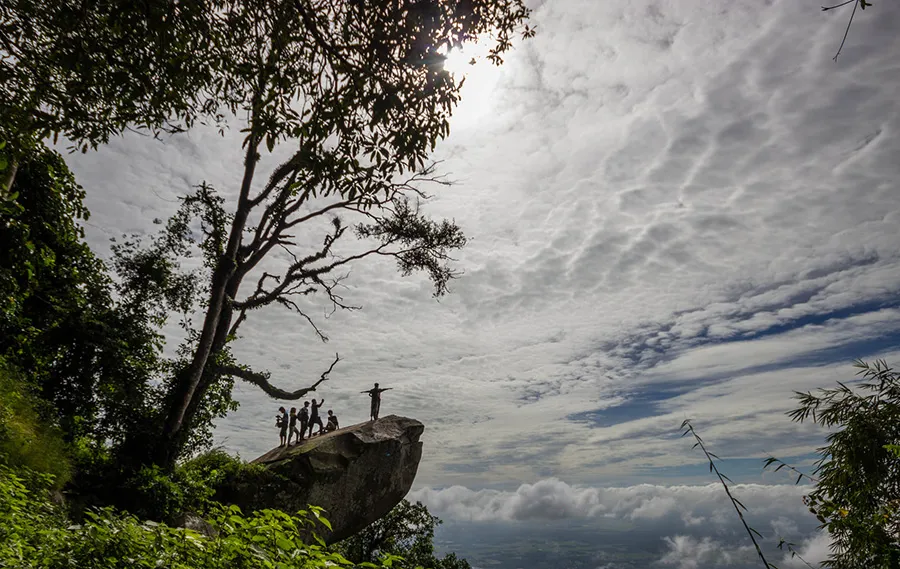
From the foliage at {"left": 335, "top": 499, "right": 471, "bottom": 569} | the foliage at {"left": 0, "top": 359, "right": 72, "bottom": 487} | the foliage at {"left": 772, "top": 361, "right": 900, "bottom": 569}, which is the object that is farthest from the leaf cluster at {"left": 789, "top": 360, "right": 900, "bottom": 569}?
the foliage at {"left": 335, "top": 499, "right": 471, "bottom": 569}

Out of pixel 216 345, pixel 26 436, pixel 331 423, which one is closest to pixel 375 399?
pixel 331 423

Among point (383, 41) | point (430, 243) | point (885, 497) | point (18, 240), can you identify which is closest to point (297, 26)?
point (383, 41)

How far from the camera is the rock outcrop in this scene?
1647cm

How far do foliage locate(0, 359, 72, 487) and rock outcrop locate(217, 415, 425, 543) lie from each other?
21.2 ft

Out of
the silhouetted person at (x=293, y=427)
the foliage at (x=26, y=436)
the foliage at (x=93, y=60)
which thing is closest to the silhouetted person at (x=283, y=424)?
the silhouetted person at (x=293, y=427)

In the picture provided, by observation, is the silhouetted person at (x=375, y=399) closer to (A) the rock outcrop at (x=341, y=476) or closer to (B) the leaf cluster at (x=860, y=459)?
(A) the rock outcrop at (x=341, y=476)

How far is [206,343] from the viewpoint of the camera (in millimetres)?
14289

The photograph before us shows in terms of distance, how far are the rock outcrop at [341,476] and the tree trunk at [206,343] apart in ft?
11.6

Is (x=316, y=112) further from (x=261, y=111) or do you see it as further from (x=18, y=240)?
(x=18, y=240)

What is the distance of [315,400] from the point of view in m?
20.6

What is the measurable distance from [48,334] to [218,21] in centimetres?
1315

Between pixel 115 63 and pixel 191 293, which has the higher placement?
pixel 191 293

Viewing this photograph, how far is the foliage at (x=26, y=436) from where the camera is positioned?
8.61 meters

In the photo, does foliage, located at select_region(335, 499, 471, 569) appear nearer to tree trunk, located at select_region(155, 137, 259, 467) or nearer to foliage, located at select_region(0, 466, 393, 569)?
tree trunk, located at select_region(155, 137, 259, 467)
